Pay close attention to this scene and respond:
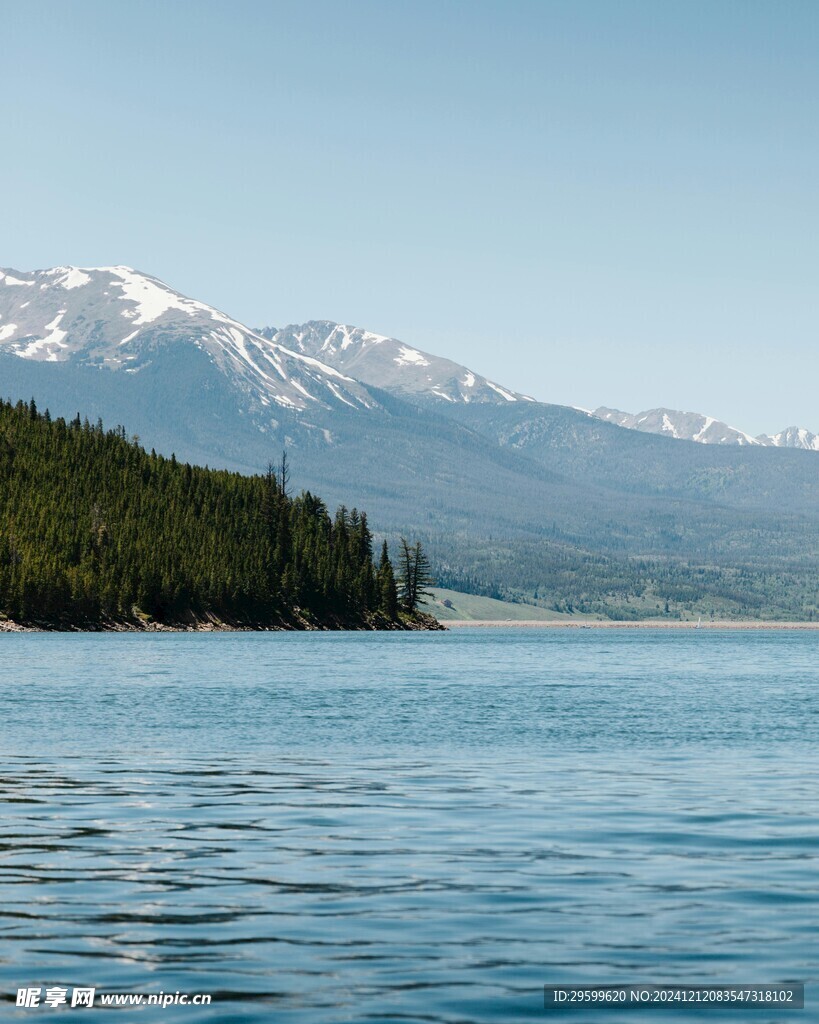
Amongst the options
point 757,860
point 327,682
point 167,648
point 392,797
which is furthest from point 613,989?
point 167,648

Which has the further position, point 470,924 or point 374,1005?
point 470,924

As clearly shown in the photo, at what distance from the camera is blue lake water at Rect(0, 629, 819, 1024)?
67.6ft

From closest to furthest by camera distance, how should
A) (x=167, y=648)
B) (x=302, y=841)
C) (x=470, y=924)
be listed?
(x=470, y=924) < (x=302, y=841) < (x=167, y=648)

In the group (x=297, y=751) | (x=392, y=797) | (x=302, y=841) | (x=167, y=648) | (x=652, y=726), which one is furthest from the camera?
(x=167, y=648)

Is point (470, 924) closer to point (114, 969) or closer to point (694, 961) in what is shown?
point (694, 961)

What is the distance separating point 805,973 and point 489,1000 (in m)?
4.64

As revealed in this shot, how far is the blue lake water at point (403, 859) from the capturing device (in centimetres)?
2059

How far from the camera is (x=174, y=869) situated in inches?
1153

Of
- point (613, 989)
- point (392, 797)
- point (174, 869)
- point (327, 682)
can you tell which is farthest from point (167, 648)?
point (613, 989)

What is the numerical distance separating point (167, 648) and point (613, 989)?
155978mm

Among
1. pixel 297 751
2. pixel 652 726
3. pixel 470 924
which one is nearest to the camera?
pixel 470 924

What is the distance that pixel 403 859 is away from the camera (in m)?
30.6

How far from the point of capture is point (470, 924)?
948 inches

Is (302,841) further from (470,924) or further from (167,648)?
(167,648)
